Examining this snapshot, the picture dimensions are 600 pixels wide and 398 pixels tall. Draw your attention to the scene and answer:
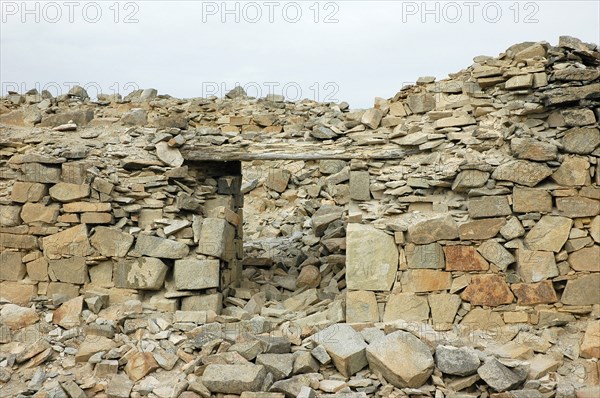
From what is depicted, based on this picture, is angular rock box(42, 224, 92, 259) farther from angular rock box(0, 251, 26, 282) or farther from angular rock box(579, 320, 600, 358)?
angular rock box(579, 320, 600, 358)

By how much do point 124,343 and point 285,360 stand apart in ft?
6.71

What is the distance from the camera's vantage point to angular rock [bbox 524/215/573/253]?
6.54 m

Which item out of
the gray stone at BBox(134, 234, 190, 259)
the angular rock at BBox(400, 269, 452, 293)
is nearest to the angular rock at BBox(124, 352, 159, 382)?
the gray stone at BBox(134, 234, 190, 259)

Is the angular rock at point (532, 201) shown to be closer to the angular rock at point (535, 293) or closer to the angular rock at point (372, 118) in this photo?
the angular rock at point (535, 293)

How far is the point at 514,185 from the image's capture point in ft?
21.9

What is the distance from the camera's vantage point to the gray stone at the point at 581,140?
6578 millimetres

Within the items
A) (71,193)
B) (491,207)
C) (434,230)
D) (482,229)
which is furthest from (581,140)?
(71,193)

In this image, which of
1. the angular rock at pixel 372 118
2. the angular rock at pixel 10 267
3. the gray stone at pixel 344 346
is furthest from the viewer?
the angular rock at pixel 372 118

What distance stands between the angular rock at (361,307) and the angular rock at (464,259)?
1021mm

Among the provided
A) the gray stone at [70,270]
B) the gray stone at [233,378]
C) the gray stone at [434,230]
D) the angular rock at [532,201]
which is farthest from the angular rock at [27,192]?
the angular rock at [532,201]

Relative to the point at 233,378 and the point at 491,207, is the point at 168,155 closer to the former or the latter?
the point at 233,378

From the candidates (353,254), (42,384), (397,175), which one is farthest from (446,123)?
(42,384)

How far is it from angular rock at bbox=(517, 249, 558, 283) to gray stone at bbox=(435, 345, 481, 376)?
1.44m

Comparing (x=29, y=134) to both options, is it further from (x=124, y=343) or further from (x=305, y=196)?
(x=305, y=196)
